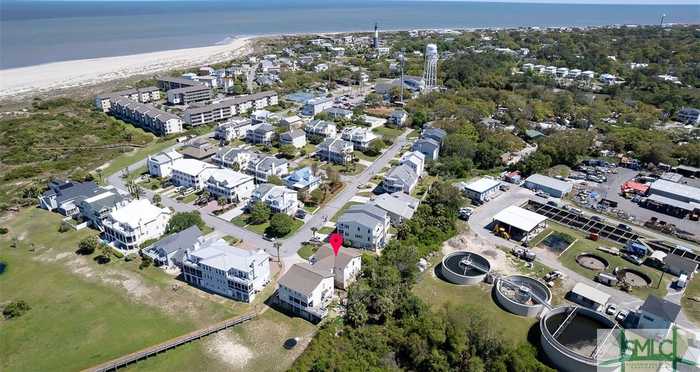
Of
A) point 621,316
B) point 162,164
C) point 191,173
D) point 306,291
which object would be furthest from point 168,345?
point 621,316

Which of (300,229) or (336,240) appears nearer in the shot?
(336,240)

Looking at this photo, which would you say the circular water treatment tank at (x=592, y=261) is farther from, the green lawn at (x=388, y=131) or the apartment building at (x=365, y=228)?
the green lawn at (x=388, y=131)

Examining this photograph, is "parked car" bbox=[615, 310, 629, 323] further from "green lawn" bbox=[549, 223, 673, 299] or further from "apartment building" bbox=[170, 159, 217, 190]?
"apartment building" bbox=[170, 159, 217, 190]

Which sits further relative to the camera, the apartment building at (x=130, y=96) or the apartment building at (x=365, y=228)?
the apartment building at (x=130, y=96)

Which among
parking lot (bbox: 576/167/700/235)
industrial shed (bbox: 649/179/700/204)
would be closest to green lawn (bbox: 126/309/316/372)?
parking lot (bbox: 576/167/700/235)

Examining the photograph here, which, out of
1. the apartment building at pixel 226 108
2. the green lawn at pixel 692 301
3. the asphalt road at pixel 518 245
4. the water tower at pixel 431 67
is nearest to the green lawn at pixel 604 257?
the asphalt road at pixel 518 245

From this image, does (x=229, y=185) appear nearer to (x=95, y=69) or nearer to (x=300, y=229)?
(x=300, y=229)
